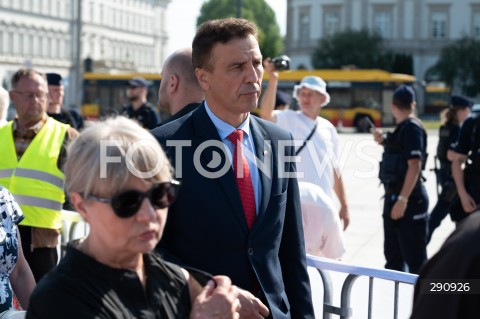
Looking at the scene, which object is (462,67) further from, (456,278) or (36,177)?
(456,278)

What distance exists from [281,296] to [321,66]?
76194 mm

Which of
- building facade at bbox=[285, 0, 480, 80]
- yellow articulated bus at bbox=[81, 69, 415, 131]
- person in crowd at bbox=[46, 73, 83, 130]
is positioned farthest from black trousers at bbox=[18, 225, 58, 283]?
building facade at bbox=[285, 0, 480, 80]

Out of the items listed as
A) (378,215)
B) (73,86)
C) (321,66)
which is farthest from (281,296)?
(73,86)

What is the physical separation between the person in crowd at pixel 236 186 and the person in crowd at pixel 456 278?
1352 millimetres

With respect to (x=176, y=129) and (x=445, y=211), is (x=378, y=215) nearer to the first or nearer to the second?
(x=445, y=211)

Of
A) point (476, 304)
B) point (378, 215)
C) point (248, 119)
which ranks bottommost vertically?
point (378, 215)

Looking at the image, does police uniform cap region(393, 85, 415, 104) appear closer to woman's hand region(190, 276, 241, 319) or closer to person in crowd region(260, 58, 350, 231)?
person in crowd region(260, 58, 350, 231)

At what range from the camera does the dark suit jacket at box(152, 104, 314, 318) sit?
10.5ft

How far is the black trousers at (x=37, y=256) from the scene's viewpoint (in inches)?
214

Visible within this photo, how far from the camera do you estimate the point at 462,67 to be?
73.6m

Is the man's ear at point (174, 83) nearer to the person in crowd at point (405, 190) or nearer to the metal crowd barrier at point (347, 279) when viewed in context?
the metal crowd barrier at point (347, 279)

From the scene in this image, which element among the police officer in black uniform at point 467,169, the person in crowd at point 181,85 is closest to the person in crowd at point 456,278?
the person in crowd at point 181,85

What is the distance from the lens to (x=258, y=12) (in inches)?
4432

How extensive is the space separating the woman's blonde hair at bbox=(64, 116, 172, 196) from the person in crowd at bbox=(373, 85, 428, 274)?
4969 mm
